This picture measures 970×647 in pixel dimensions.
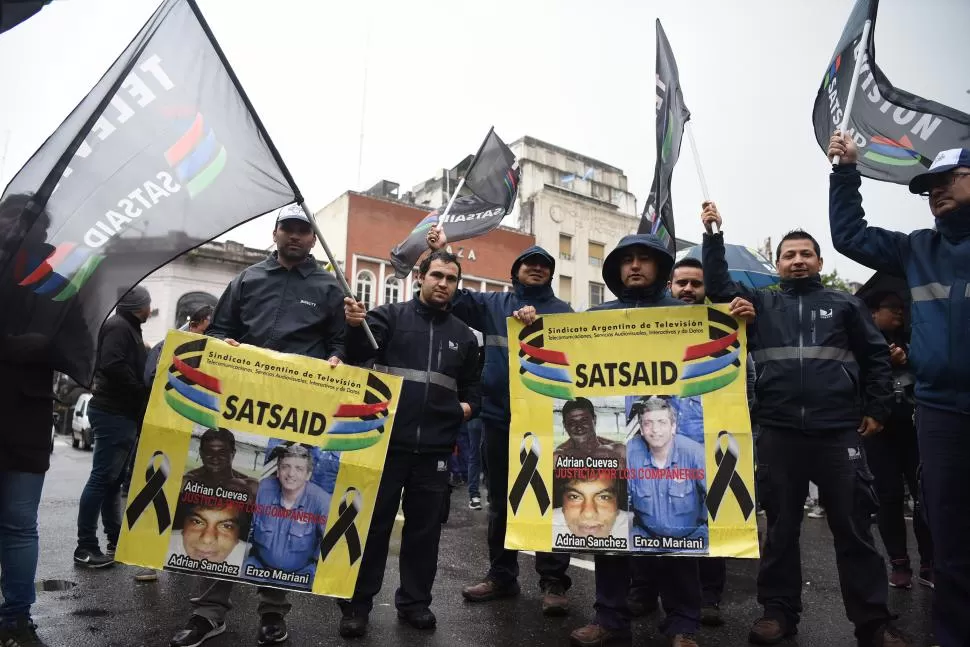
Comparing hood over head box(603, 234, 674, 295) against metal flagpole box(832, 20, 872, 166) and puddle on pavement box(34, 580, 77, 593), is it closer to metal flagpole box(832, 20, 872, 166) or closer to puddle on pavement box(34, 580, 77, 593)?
metal flagpole box(832, 20, 872, 166)

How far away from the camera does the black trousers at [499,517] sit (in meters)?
4.34

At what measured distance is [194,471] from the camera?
3404 millimetres

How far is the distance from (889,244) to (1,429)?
4.36 m

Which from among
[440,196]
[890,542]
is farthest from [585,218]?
[890,542]

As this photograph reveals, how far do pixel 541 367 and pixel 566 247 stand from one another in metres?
37.1

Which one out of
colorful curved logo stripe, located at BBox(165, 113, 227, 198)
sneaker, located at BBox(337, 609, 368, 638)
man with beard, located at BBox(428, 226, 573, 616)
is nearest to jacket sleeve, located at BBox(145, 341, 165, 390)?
colorful curved logo stripe, located at BBox(165, 113, 227, 198)

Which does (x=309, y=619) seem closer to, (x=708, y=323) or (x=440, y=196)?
(x=708, y=323)

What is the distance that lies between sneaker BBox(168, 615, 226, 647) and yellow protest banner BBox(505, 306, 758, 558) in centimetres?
158

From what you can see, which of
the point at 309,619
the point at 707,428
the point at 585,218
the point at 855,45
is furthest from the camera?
the point at 585,218

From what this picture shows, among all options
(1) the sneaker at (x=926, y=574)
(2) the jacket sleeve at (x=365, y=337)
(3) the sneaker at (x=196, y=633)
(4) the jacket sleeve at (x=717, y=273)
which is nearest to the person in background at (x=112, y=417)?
(3) the sneaker at (x=196, y=633)

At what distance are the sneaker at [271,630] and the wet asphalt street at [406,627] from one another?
0.08 metres

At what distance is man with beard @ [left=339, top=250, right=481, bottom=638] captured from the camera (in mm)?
3756

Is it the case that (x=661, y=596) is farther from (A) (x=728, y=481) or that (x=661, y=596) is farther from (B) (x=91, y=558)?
(B) (x=91, y=558)

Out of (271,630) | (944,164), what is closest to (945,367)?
(944,164)
